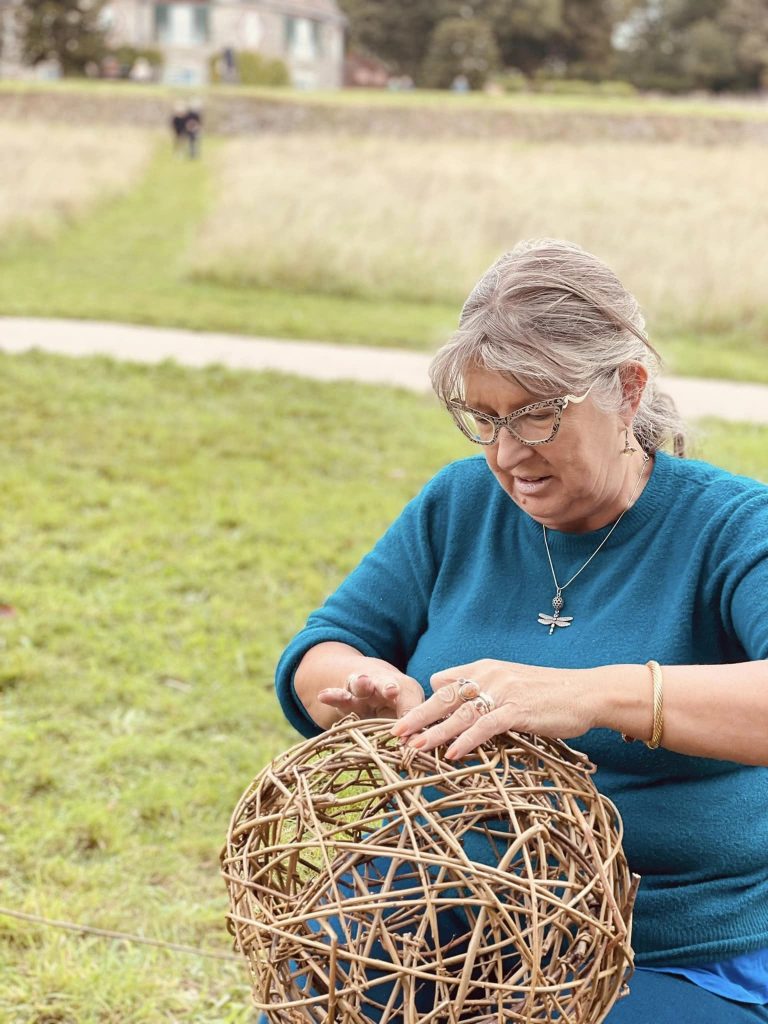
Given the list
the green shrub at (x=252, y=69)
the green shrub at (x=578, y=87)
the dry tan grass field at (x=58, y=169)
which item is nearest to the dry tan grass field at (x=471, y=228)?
the dry tan grass field at (x=58, y=169)

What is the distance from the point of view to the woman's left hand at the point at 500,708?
4.91 ft

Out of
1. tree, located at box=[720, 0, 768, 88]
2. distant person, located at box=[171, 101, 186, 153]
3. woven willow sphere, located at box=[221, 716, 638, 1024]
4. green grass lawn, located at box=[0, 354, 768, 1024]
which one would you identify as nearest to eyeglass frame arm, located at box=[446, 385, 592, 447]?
woven willow sphere, located at box=[221, 716, 638, 1024]

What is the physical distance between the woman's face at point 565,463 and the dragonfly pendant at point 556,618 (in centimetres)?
13

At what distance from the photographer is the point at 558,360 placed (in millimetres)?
1754

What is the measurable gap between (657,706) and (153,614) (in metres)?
3.26

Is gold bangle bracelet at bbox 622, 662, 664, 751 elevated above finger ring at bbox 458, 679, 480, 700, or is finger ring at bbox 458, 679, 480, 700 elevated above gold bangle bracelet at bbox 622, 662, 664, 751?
finger ring at bbox 458, 679, 480, 700

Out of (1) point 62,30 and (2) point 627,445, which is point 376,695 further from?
(1) point 62,30

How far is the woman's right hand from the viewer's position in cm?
175

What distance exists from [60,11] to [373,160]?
103ft

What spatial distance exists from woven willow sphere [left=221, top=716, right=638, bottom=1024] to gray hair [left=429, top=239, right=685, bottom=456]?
1.78 feet

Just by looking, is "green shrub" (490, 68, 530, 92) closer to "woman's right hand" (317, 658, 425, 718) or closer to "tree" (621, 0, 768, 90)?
"tree" (621, 0, 768, 90)

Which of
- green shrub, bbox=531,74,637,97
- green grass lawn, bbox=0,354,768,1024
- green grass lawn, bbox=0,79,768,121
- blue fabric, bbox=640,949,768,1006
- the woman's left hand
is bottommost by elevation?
green grass lawn, bbox=0,354,768,1024

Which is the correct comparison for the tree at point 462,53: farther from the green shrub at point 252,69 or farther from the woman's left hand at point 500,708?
the woman's left hand at point 500,708

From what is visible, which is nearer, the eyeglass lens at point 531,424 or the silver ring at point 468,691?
the silver ring at point 468,691
